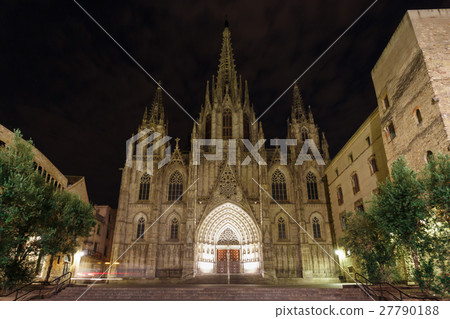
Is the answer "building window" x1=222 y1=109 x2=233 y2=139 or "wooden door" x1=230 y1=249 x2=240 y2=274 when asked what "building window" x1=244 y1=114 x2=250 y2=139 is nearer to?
"building window" x1=222 y1=109 x2=233 y2=139

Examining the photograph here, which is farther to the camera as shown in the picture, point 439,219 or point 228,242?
point 228,242

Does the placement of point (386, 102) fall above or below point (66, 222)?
above

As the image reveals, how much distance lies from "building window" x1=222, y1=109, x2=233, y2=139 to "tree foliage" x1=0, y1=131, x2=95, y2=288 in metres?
21.0

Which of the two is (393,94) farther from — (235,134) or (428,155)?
(235,134)

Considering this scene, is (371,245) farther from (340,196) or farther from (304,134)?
(304,134)

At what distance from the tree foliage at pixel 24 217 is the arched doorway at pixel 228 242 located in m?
13.1

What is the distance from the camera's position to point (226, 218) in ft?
96.3

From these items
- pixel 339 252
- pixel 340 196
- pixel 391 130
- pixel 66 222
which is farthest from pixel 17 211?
pixel 340 196

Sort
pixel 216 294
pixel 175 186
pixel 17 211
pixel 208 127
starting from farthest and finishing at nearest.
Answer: pixel 208 127, pixel 175 186, pixel 216 294, pixel 17 211

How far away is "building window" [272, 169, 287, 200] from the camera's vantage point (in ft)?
103

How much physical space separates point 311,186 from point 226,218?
10.1 metres

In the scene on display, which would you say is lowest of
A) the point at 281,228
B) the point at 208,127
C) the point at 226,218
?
the point at 281,228

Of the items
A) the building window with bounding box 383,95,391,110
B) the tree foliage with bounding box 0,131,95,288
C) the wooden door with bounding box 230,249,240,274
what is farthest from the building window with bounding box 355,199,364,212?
the tree foliage with bounding box 0,131,95,288

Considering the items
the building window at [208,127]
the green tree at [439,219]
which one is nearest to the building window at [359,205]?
the green tree at [439,219]
